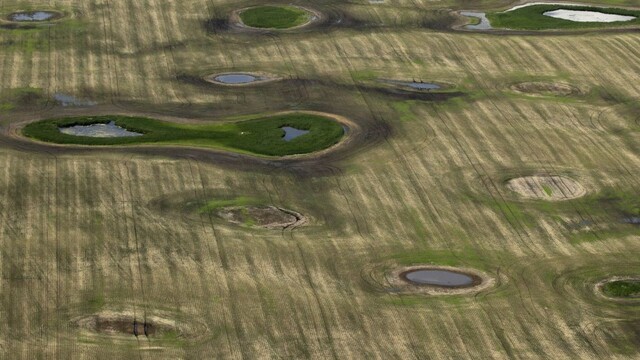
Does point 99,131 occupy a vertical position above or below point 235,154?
below

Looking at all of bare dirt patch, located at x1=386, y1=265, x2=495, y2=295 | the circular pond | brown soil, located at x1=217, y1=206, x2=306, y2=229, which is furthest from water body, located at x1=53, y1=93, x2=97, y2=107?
bare dirt patch, located at x1=386, y1=265, x2=495, y2=295

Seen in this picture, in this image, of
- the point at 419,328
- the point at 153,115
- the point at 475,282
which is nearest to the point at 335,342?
the point at 419,328

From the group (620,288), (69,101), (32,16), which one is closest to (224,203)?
(69,101)

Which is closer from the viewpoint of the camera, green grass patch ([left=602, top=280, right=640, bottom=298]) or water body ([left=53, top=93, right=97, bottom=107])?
green grass patch ([left=602, top=280, right=640, bottom=298])

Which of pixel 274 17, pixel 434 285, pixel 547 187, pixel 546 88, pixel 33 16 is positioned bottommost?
pixel 33 16

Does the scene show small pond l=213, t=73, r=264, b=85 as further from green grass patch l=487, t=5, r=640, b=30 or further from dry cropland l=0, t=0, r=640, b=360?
green grass patch l=487, t=5, r=640, b=30

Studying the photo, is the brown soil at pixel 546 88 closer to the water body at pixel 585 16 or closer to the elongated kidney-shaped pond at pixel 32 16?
the water body at pixel 585 16

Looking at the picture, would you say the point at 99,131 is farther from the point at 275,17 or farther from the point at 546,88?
the point at 546,88
